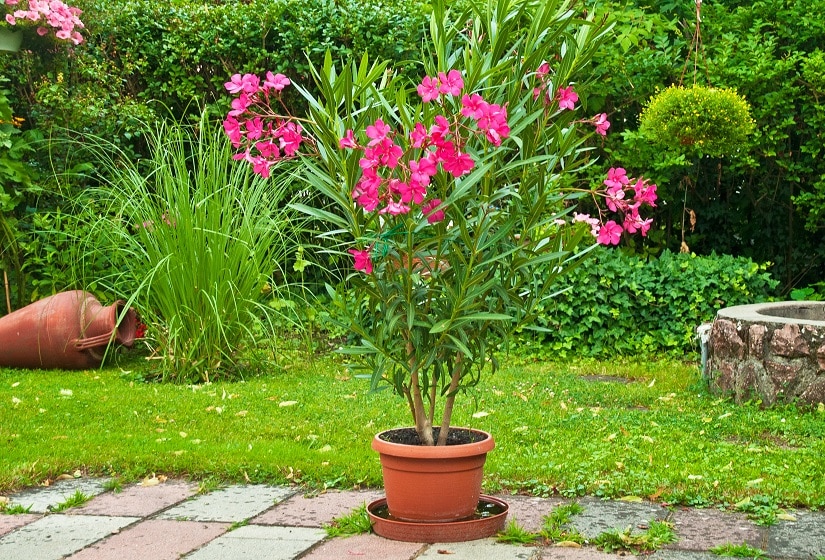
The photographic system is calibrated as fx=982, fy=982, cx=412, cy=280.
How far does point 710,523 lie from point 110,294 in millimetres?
5210

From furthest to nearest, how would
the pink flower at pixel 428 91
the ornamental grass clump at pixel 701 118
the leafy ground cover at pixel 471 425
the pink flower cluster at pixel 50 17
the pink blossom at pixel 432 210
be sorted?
the pink flower cluster at pixel 50 17 → the ornamental grass clump at pixel 701 118 → the leafy ground cover at pixel 471 425 → the pink blossom at pixel 432 210 → the pink flower at pixel 428 91

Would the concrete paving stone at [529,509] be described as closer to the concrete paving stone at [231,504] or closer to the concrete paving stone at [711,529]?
the concrete paving stone at [711,529]

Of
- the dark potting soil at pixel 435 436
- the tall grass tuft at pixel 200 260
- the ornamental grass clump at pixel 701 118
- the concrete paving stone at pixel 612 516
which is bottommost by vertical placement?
the concrete paving stone at pixel 612 516

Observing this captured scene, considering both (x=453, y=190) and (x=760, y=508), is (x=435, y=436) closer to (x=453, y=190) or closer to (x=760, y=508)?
(x=453, y=190)

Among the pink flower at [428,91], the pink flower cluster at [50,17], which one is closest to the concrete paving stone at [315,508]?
the pink flower at [428,91]

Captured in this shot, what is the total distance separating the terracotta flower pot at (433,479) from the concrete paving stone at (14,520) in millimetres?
1249

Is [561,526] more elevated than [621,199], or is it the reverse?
[621,199]

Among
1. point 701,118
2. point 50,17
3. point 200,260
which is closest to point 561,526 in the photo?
point 200,260

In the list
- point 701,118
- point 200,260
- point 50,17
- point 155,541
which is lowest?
point 155,541

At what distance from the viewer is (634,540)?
293 cm

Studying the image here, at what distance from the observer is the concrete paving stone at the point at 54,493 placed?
3535 mm

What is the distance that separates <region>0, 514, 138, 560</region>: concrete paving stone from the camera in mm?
2988

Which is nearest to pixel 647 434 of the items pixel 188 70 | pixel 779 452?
pixel 779 452

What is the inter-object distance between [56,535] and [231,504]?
61cm
